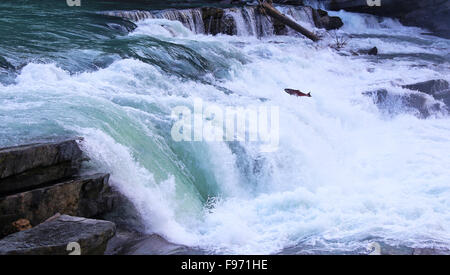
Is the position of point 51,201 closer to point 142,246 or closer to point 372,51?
point 142,246

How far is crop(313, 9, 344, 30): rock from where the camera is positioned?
55.9 ft

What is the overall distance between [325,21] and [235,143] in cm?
1255

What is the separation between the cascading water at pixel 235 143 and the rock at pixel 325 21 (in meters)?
6.83

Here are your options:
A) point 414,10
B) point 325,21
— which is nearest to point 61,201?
point 325,21

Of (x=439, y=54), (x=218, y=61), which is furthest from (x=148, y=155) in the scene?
(x=439, y=54)

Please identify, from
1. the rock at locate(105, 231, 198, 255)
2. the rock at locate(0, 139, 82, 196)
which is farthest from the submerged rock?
the rock at locate(0, 139, 82, 196)

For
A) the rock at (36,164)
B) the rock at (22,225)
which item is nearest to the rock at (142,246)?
the rock at (22,225)

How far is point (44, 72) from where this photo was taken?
636 cm

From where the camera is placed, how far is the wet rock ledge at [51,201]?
321 centimetres

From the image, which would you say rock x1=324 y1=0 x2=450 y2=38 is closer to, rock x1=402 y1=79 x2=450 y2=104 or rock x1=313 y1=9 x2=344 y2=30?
rock x1=313 y1=9 x2=344 y2=30

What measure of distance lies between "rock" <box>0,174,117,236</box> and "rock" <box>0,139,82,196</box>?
0.41 feet

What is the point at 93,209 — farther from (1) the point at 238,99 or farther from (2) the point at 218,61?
(2) the point at 218,61

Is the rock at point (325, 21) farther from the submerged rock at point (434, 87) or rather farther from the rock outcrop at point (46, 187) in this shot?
the rock outcrop at point (46, 187)
